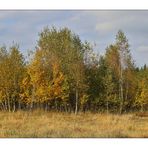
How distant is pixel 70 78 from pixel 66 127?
4241 millimetres

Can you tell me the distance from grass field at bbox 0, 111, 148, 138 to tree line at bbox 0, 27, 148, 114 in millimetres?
1596

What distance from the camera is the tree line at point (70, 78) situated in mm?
13508

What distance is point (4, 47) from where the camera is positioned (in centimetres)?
1295

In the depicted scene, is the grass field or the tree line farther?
the tree line

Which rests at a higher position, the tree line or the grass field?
the tree line

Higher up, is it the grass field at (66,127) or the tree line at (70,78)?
the tree line at (70,78)

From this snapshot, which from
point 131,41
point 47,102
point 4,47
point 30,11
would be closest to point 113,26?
point 131,41

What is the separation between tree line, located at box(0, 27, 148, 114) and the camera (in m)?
13.5

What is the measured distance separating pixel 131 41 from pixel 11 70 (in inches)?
154

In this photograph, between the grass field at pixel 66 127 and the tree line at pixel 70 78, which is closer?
the grass field at pixel 66 127

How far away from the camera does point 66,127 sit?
10.8 metres

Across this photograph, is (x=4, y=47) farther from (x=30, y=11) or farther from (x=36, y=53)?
(x=30, y=11)

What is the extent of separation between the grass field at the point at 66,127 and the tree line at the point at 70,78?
1.60 metres
